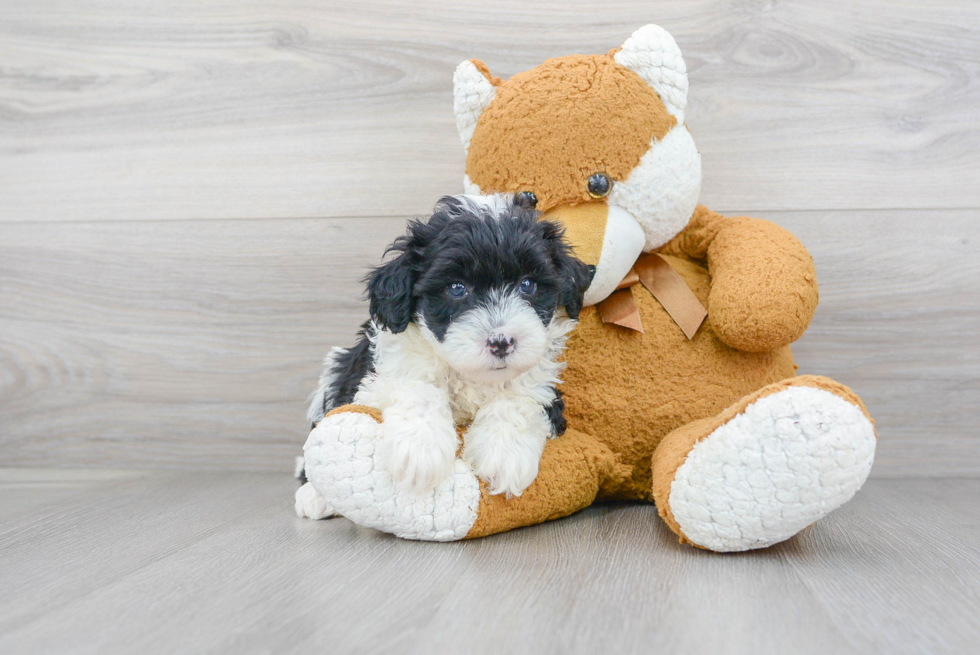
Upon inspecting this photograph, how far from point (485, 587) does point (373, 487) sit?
0.23m

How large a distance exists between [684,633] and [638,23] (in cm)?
137

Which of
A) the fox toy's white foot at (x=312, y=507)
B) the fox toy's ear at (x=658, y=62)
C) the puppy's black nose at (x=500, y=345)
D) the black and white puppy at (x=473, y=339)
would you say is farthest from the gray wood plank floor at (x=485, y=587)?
the fox toy's ear at (x=658, y=62)

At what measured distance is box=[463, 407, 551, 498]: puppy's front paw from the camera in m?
1.07

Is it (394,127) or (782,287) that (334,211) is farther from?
(782,287)

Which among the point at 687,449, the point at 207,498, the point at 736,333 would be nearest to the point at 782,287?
the point at 736,333

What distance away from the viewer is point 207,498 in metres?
1.53

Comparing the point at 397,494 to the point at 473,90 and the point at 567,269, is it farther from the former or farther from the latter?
the point at 473,90

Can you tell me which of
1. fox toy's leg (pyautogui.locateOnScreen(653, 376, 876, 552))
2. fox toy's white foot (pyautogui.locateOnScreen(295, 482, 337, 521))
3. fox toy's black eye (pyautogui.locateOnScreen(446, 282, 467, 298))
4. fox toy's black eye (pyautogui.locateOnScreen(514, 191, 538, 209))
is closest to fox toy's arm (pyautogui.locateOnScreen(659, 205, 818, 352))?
fox toy's leg (pyautogui.locateOnScreen(653, 376, 876, 552))

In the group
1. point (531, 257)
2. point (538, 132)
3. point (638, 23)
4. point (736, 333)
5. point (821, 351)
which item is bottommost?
point (821, 351)

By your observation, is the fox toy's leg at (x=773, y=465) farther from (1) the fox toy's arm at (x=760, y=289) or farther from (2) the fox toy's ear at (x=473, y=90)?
(2) the fox toy's ear at (x=473, y=90)

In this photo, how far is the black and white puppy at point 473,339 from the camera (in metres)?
1.02

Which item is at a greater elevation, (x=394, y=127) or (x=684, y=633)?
(x=394, y=127)

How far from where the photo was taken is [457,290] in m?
1.06

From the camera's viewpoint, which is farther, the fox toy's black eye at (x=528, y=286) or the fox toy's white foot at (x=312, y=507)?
the fox toy's white foot at (x=312, y=507)
